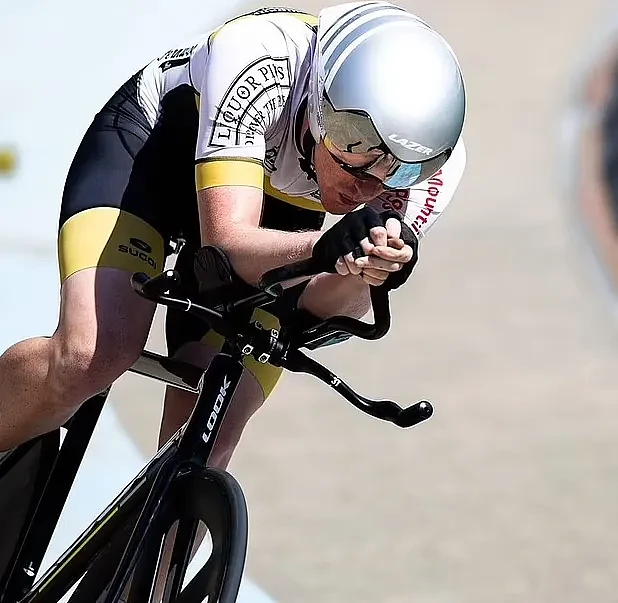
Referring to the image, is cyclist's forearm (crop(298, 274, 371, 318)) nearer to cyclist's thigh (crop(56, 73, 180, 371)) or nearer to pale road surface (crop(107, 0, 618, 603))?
cyclist's thigh (crop(56, 73, 180, 371))

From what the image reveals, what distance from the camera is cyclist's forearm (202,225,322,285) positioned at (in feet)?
6.70

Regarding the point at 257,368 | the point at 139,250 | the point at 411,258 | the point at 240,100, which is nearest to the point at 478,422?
the point at 257,368

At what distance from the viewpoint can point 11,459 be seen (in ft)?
8.74

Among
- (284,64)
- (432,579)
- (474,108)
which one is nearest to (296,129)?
(284,64)

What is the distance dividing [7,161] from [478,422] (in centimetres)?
245

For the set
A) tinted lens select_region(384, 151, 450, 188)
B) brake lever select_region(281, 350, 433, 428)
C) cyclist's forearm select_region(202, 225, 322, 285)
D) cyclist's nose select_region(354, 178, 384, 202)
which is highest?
tinted lens select_region(384, 151, 450, 188)

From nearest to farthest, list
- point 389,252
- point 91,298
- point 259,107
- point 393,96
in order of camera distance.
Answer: point 389,252 → point 393,96 → point 259,107 → point 91,298

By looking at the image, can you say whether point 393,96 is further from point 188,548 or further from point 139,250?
point 188,548

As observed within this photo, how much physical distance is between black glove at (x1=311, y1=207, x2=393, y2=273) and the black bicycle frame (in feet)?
1.53

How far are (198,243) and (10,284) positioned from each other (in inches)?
90.7

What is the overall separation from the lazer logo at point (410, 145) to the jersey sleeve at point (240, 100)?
299 mm

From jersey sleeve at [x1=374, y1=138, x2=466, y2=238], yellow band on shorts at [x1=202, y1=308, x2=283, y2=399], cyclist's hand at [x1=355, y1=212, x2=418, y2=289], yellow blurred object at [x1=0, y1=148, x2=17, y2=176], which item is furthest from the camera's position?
yellow blurred object at [x1=0, y1=148, x2=17, y2=176]

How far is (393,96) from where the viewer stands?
203 centimetres

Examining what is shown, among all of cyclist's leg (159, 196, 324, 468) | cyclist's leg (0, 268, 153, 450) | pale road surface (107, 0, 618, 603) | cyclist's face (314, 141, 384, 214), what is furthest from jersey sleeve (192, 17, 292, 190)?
pale road surface (107, 0, 618, 603)
